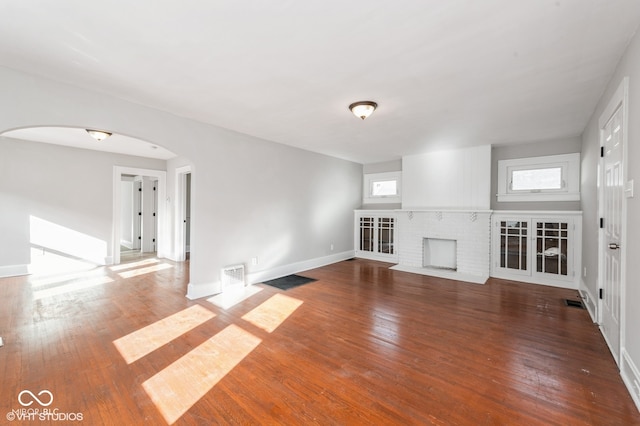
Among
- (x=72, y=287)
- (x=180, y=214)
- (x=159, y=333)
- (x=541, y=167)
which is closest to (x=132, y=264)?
(x=180, y=214)

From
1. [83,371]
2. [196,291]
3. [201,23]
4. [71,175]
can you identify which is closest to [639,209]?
[201,23]

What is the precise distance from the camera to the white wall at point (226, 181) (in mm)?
2660

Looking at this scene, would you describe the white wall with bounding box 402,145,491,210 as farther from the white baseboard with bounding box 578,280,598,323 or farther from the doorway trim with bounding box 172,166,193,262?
the doorway trim with bounding box 172,166,193,262

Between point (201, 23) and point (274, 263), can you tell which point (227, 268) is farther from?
point (201, 23)

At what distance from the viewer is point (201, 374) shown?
6.89 ft

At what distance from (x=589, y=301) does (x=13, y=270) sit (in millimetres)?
9358

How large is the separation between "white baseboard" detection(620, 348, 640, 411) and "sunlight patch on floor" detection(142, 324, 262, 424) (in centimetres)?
288

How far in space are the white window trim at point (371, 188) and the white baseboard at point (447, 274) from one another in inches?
71.5

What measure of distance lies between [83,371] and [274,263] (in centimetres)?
312

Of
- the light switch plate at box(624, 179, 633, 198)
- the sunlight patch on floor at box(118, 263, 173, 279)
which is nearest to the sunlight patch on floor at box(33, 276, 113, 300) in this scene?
the sunlight patch on floor at box(118, 263, 173, 279)

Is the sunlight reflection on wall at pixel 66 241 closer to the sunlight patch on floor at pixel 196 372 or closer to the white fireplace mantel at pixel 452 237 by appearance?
the sunlight patch on floor at pixel 196 372

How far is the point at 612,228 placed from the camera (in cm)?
251

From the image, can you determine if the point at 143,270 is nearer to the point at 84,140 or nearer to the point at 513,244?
the point at 84,140

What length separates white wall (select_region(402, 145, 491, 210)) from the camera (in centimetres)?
522
